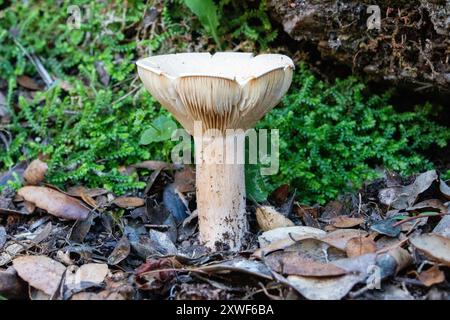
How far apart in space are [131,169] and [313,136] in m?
1.08

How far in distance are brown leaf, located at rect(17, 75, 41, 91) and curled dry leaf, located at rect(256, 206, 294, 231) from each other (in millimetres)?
1973

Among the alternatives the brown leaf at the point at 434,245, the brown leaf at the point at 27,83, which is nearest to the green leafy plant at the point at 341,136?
the brown leaf at the point at 434,245

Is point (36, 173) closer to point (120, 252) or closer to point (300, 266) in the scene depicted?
point (120, 252)

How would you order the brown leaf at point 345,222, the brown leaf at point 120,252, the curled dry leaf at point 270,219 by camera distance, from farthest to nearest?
the curled dry leaf at point 270,219 < the brown leaf at point 345,222 < the brown leaf at point 120,252

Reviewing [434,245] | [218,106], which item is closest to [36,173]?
[218,106]

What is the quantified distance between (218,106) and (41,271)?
3.26 feet

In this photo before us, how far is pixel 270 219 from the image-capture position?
8.58ft

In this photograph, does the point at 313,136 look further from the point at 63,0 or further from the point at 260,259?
the point at 63,0

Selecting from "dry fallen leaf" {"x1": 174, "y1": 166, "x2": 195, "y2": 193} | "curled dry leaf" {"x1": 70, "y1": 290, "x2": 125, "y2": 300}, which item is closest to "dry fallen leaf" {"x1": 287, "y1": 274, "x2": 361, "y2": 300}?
"curled dry leaf" {"x1": 70, "y1": 290, "x2": 125, "y2": 300}

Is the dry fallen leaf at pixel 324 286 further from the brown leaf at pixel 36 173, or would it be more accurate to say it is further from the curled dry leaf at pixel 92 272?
the brown leaf at pixel 36 173

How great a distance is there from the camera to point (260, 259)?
7.30 ft

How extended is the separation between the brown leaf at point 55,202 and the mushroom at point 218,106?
0.68m

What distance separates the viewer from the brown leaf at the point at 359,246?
210cm

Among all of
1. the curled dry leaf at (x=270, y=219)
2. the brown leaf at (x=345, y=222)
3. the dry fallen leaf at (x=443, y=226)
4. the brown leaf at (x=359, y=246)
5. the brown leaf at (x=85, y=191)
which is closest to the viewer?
the brown leaf at (x=359, y=246)
